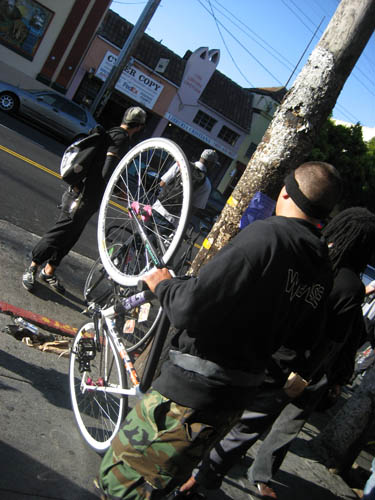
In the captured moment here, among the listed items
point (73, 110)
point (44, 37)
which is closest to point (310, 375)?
point (73, 110)

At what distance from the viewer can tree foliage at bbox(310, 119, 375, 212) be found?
97.3 feet

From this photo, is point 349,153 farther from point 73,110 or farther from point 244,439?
point 244,439

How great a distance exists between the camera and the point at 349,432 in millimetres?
4465

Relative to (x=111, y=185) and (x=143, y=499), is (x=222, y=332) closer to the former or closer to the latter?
(x=143, y=499)

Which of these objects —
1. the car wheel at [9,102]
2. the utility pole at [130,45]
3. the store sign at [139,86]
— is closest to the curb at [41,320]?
the car wheel at [9,102]

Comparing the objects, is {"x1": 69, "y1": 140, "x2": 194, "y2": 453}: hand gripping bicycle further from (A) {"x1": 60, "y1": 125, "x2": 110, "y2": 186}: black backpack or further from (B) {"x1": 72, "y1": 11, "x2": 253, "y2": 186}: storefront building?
(B) {"x1": 72, "y1": 11, "x2": 253, "y2": 186}: storefront building

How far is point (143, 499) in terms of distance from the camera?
6.29 feet

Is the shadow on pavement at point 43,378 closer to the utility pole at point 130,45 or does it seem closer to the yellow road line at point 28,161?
the yellow road line at point 28,161

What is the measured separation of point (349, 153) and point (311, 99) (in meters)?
28.9

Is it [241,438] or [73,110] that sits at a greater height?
[73,110]

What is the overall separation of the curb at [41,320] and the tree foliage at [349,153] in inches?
1081

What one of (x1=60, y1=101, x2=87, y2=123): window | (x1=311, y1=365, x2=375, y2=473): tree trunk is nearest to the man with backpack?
(x1=311, y1=365, x2=375, y2=473): tree trunk

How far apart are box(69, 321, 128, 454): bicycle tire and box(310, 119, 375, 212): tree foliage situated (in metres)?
28.3

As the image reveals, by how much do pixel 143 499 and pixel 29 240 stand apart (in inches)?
173
